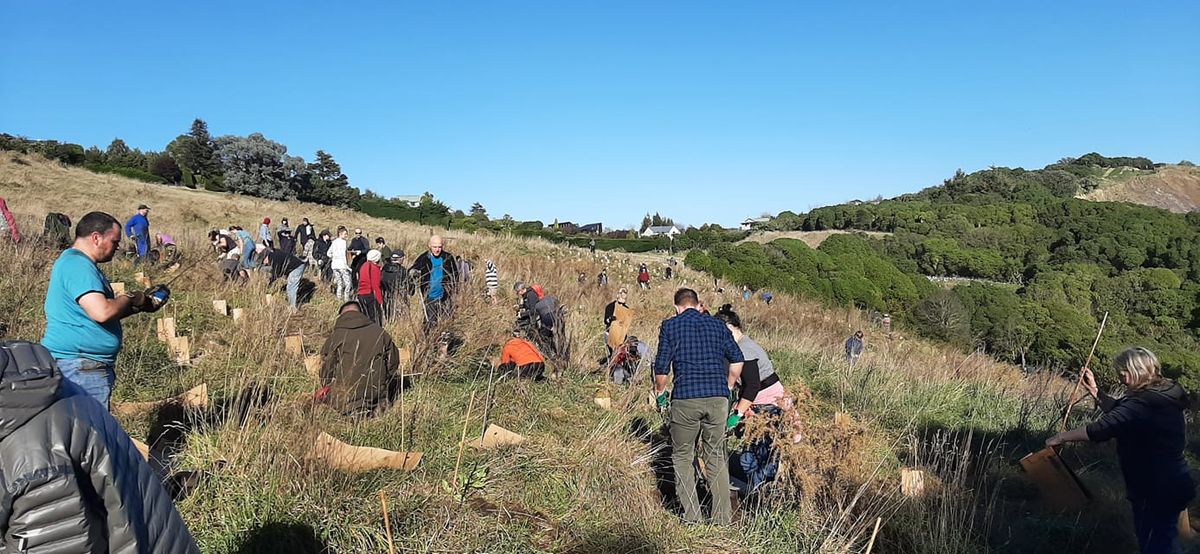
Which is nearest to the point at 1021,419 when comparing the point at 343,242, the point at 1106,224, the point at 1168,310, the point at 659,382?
the point at 659,382

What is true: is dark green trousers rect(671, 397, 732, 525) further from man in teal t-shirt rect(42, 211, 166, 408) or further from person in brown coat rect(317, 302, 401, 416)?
man in teal t-shirt rect(42, 211, 166, 408)

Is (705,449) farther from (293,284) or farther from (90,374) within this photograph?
(293,284)

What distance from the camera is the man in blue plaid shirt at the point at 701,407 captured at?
4082 mm

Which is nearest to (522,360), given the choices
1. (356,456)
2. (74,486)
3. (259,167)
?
(356,456)

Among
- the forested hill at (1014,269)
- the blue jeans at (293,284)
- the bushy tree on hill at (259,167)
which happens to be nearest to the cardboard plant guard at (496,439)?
the blue jeans at (293,284)

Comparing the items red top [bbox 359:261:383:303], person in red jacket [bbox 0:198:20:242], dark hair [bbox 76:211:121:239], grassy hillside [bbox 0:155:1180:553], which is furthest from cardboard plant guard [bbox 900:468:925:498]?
person in red jacket [bbox 0:198:20:242]

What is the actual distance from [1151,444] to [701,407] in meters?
2.36

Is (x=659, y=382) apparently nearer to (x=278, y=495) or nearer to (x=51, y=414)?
(x=278, y=495)

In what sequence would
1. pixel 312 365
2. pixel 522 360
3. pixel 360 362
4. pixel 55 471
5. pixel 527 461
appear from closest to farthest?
pixel 55 471 → pixel 527 461 → pixel 360 362 → pixel 312 365 → pixel 522 360

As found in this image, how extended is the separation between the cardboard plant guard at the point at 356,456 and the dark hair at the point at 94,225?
143cm

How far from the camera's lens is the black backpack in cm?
907

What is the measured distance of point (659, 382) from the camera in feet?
14.6

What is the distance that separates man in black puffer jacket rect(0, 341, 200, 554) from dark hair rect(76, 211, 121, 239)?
1.90m

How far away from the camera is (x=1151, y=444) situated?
3.53m
